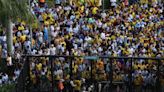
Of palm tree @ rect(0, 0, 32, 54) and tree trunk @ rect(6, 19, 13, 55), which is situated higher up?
palm tree @ rect(0, 0, 32, 54)

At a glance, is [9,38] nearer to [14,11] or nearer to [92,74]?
[14,11]

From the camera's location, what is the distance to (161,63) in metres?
13.6

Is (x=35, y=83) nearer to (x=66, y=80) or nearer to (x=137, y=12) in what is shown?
(x=66, y=80)

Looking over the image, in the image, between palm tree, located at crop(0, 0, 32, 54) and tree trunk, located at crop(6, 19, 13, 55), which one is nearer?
palm tree, located at crop(0, 0, 32, 54)

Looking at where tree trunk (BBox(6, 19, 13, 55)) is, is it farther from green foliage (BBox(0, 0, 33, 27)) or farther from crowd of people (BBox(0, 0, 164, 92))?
green foliage (BBox(0, 0, 33, 27))

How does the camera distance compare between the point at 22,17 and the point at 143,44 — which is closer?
the point at 22,17

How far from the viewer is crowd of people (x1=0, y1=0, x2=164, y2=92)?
76.9ft

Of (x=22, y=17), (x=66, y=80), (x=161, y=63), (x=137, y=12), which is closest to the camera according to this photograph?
(x=161, y=63)

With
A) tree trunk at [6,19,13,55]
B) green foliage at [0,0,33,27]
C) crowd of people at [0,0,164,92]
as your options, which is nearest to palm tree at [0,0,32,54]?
green foliage at [0,0,33,27]

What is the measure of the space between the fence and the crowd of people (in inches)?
217

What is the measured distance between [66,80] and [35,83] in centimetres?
89

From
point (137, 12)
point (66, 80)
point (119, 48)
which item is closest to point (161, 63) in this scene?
point (66, 80)

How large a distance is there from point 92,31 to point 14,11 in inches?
301

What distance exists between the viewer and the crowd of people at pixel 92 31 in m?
23.4
